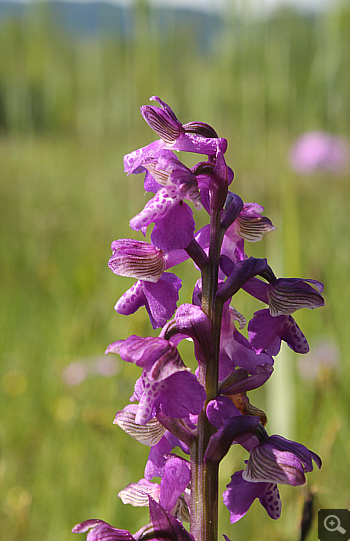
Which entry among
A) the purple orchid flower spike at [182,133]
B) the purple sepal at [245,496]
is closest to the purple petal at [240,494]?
the purple sepal at [245,496]

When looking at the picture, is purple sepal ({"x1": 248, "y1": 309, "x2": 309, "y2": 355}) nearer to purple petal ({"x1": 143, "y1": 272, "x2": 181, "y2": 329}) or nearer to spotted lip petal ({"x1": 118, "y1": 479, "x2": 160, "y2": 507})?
purple petal ({"x1": 143, "y1": 272, "x2": 181, "y2": 329})

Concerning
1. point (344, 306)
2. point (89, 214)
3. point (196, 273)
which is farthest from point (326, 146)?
point (196, 273)

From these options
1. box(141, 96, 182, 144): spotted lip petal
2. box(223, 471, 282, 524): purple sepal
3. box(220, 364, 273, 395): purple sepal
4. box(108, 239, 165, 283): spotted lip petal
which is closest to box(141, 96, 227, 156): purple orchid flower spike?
box(141, 96, 182, 144): spotted lip petal

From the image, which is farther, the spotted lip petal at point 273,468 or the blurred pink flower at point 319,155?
the blurred pink flower at point 319,155

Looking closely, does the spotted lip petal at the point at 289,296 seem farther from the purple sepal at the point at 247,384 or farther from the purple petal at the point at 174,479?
the purple petal at the point at 174,479

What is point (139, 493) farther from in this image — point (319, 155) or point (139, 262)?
point (319, 155)

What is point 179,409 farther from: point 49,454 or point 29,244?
point 29,244
